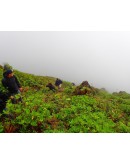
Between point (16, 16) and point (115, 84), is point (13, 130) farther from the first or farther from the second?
point (115, 84)

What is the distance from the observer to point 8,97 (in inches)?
379

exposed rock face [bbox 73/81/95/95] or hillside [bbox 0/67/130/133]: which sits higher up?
exposed rock face [bbox 73/81/95/95]

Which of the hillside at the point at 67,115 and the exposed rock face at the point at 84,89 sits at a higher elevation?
the exposed rock face at the point at 84,89

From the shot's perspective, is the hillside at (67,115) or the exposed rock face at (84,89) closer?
the hillside at (67,115)

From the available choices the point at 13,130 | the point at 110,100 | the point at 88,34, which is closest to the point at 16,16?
the point at 88,34

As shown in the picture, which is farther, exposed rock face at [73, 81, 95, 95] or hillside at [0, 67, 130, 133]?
exposed rock face at [73, 81, 95, 95]

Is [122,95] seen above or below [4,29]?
below

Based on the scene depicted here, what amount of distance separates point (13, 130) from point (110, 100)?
665cm

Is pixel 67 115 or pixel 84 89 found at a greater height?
pixel 84 89

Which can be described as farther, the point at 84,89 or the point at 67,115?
the point at 84,89

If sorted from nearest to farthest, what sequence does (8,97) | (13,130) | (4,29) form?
1. (13,130)
2. (8,97)
3. (4,29)
